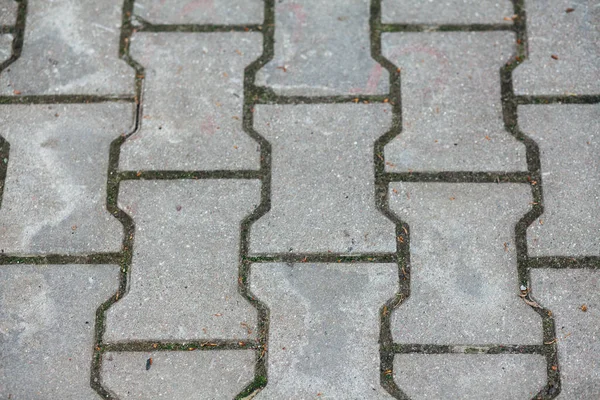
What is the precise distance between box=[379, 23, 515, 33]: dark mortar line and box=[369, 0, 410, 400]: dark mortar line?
52 mm

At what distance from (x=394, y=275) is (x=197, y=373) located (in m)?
0.76

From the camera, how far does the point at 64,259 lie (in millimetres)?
2547

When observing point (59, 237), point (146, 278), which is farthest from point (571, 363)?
point (59, 237)

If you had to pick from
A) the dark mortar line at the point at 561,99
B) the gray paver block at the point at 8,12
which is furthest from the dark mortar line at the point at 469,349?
the gray paver block at the point at 8,12

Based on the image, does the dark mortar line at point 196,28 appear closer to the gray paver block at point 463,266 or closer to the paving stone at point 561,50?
the gray paver block at point 463,266

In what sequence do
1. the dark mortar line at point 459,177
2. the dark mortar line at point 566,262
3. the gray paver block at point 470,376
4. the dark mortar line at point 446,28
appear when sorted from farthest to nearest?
the dark mortar line at point 446,28
the dark mortar line at point 459,177
the dark mortar line at point 566,262
the gray paver block at point 470,376

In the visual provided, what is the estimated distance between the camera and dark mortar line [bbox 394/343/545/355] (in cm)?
241

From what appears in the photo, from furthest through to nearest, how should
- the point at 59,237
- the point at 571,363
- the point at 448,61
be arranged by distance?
the point at 448,61 → the point at 59,237 → the point at 571,363

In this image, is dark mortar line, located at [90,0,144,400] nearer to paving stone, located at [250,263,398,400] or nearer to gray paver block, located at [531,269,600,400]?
paving stone, located at [250,263,398,400]

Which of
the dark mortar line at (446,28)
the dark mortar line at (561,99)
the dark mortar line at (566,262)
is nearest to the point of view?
the dark mortar line at (566,262)

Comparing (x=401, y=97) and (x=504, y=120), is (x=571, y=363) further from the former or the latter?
(x=401, y=97)

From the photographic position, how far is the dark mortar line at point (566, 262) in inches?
98.1

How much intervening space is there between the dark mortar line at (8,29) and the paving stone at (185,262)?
2.83 feet

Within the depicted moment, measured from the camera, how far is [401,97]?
2727mm
